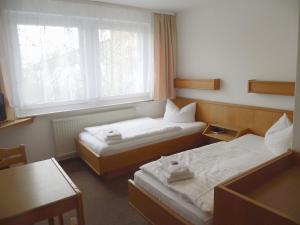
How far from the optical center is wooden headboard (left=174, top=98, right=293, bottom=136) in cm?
321

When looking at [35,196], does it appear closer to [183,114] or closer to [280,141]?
[280,141]

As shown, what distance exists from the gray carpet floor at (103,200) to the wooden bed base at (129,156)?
0.15m

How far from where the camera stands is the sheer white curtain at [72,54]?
313 centimetres

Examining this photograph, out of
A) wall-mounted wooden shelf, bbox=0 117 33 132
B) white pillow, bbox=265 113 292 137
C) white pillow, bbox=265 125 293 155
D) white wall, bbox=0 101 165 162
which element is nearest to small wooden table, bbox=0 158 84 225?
wall-mounted wooden shelf, bbox=0 117 33 132

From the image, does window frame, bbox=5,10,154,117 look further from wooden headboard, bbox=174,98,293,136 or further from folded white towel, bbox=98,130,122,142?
wooden headboard, bbox=174,98,293,136

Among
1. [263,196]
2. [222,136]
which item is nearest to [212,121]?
[222,136]

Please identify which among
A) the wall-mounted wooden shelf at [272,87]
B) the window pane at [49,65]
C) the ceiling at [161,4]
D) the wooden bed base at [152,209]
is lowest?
the wooden bed base at [152,209]

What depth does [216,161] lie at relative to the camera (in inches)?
94.1

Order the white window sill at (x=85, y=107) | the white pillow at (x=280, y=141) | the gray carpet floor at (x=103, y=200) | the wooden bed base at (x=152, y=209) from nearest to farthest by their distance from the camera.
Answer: the wooden bed base at (x=152, y=209)
the gray carpet floor at (x=103, y=200)
the white pillow at (x=280, y=141)
the white window sill at (x=85, y=107)

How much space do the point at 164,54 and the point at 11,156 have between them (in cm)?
318

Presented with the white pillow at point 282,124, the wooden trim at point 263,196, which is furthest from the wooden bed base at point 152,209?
the white pillow at point 282,124

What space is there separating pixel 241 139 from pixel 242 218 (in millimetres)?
2024

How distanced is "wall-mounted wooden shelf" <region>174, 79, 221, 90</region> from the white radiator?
4.95ft

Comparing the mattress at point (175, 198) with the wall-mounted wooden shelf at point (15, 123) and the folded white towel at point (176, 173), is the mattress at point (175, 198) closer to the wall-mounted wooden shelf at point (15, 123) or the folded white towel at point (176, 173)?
the folded white towel at point (176, 173)
